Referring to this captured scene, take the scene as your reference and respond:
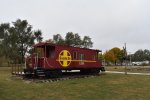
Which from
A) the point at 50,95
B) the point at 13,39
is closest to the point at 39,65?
the point at 50,95

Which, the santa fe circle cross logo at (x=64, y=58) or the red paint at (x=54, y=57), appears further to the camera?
the santa fe circle cross logo at (x=64, y=58)

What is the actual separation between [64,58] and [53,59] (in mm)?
1872

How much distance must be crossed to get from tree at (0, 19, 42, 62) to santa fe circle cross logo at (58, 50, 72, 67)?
2263cm

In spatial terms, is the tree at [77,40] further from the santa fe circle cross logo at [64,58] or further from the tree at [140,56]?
the tree at [140,56]

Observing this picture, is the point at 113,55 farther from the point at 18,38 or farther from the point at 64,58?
the point at 64,58

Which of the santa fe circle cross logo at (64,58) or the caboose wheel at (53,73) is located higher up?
the santa fe circle cross logo at (64,58)

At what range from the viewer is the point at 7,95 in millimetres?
16578

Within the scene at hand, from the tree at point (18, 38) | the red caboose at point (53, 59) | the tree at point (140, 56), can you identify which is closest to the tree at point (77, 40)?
the tree at point (18, 38)

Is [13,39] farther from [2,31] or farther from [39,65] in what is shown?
[39,65]

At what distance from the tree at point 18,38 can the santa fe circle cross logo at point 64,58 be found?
891 inches

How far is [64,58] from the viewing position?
28797mm

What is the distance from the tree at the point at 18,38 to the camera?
50862 mm

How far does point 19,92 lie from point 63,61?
1089cm

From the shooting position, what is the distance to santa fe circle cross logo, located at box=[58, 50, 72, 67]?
28091 mm
